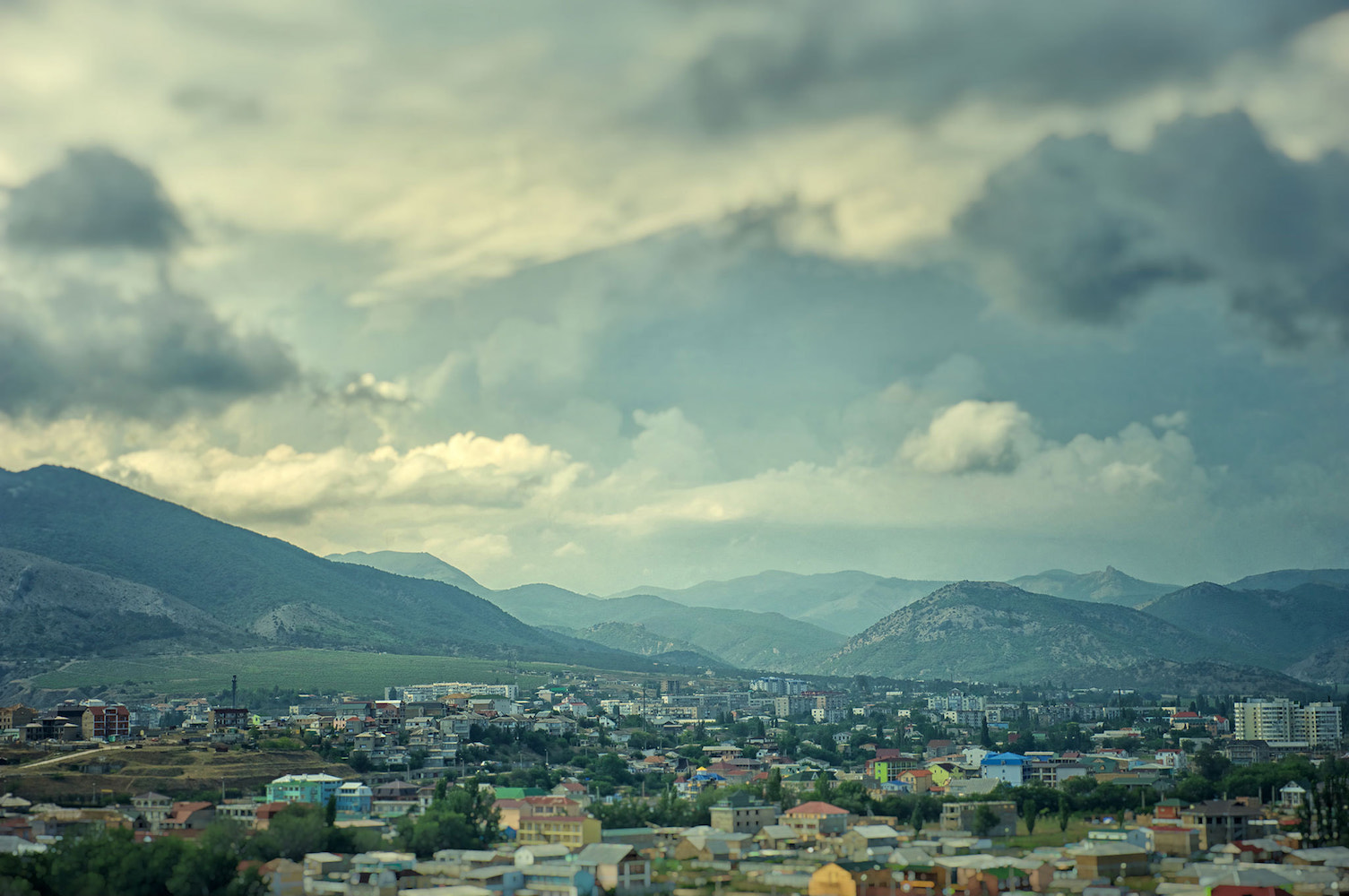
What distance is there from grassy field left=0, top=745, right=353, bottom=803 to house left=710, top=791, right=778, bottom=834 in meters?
24.0

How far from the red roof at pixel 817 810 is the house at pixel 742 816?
1087mm

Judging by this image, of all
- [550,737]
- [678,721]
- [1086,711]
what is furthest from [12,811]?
[1086,711]

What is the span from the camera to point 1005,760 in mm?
101812

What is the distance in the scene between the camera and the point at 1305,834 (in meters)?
63.0

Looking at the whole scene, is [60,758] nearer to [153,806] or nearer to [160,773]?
[160,773]

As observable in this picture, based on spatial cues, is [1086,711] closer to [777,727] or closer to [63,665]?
[777,727]

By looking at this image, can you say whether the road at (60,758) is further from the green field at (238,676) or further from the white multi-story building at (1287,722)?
the white multi-story building at (1287,722)

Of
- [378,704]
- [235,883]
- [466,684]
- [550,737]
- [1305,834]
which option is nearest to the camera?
[235,883]

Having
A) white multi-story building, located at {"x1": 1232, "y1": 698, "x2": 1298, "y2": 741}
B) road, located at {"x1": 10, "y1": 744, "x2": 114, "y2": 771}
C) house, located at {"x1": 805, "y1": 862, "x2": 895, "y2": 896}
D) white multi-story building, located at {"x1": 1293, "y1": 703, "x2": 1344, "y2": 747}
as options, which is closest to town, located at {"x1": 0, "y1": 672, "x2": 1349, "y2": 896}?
house, located at {"x1": 805, "y1": 862, "x2": 895, "y2": 896}

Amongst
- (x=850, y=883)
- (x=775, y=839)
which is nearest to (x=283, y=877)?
(x=850, y=883)

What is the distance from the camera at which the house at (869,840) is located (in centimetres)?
6099

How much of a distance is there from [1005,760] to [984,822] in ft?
105

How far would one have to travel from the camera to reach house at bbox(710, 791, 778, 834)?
70438 mm

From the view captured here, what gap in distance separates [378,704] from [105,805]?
56.4 m
